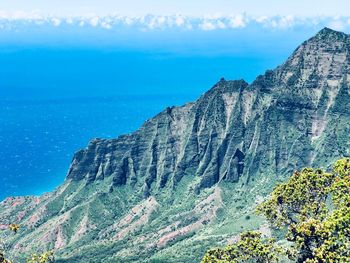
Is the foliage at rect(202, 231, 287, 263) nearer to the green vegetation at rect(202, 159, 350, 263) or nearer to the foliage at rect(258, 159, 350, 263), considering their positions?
the green vegetation at rect(202, 159, 350, 263)

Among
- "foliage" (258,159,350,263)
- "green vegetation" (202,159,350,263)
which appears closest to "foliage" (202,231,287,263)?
"green vegetation" (202,159,350,263)

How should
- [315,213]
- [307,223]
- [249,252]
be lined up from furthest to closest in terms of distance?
1. [315,213]
2. [249,252]
3. [307,223]

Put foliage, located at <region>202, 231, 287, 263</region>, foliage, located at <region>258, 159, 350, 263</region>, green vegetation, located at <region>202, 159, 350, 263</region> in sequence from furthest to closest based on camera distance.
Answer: foliage, located at <region>202, 231, 287, 263</region> → green vegetation, located at <region>202, 159, 350, 263</region> → foliage, located at <region>258, 159, 350, 263</region>

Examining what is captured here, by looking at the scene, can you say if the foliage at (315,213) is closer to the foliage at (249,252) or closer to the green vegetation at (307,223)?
the green vegetation at (307,223)

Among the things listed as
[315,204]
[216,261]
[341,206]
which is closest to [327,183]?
[315,204]

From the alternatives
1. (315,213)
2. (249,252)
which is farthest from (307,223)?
(249,252)

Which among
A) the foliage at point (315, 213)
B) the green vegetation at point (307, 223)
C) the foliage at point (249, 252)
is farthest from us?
the foliage at point (249, 252)

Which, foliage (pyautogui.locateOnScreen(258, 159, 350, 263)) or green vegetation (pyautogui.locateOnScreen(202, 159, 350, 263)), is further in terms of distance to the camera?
green vegetation (pyautogui.locateOnScreen(202, 159, 350, 263))

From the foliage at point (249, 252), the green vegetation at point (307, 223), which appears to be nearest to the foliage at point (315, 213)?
the green vegetation at point (307, 223)

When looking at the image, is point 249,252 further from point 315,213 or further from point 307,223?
point 315,213
